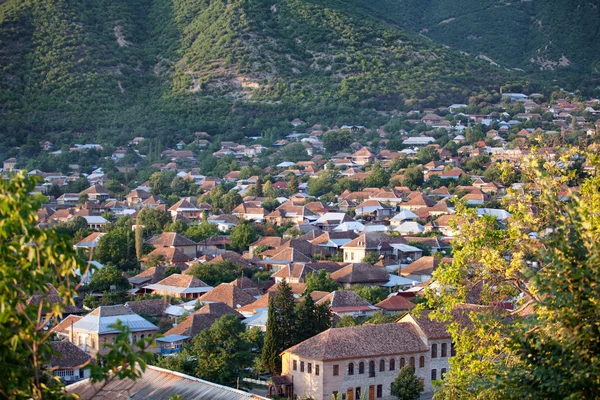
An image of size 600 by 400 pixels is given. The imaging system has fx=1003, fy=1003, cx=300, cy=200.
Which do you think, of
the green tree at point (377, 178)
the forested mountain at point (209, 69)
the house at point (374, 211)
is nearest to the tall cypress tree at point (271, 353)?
the house at point (374, 211)

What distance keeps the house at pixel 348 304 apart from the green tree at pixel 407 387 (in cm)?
686

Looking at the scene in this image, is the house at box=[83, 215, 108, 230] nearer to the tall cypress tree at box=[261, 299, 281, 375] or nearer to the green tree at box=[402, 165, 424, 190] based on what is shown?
the green tree at box=[402, 165, 424, 190]

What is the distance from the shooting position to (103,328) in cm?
2823

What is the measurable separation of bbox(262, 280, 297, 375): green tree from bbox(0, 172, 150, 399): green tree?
1811 cm

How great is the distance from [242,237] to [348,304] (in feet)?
55.3

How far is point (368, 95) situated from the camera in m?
94.7

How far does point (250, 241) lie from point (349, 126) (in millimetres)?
40395

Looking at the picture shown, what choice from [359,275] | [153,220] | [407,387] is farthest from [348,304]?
[153,220]

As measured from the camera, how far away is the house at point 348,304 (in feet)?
103

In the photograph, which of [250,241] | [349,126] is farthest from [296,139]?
[250,241]

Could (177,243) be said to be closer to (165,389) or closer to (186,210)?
(186,210)

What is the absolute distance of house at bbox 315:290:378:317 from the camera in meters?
31.3

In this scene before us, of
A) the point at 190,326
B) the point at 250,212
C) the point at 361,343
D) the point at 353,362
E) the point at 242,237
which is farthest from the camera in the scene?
the point at 250,212

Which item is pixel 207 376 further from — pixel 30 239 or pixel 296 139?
pixel 296 139
